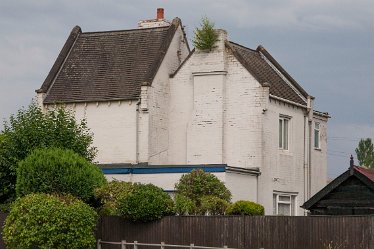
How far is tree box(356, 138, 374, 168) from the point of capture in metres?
95.7

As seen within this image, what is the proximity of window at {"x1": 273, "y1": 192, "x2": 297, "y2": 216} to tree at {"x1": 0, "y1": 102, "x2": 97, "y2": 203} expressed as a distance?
34.1ft

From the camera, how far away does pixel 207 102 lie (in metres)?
52.4

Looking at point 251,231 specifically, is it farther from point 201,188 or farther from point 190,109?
point 190,109

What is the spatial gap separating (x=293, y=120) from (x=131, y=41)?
392 inches

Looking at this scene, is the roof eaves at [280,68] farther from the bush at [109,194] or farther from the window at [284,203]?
the bush at [109,194]

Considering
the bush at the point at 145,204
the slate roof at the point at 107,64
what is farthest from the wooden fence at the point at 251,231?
the slate roof at the point at 107,64

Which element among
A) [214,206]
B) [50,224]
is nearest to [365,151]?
[214,206]

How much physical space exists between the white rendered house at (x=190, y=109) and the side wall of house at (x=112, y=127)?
0.17 ft

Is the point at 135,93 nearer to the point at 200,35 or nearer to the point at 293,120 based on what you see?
the point at 200,35

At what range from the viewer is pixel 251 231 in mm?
35938

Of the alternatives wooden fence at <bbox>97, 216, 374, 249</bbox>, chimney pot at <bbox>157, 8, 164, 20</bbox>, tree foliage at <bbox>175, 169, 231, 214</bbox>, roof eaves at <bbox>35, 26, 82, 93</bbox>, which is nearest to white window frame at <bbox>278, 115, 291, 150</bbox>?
tree foliage at <bbox>175, 169, 231, 214</bbox>

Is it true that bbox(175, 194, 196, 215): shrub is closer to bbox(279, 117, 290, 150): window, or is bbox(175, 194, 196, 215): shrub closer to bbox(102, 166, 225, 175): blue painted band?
bbox(102, 166, 225, 175): blue painted band

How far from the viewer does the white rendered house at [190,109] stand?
51125mm

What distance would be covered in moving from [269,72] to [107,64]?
8921mm
